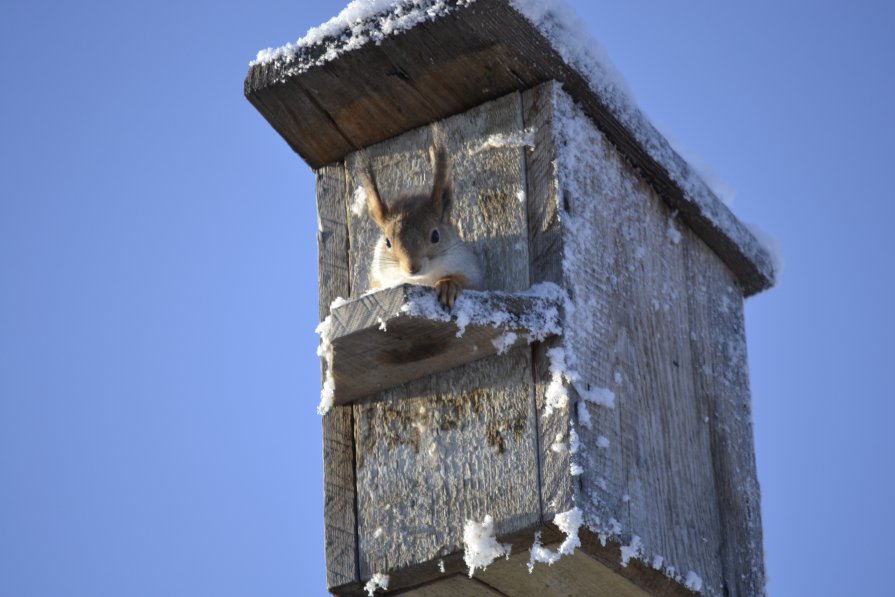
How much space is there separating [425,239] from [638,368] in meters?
0.63

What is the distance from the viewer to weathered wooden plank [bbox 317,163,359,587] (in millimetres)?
4185

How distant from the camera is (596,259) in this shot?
4.22 m

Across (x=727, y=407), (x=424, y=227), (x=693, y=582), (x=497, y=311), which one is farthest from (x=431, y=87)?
(x=693, y=582)

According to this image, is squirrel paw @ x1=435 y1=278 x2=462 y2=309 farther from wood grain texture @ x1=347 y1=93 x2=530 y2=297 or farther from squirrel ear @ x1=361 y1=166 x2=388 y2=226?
squirrel ear @ x1=361 y1=166 x2=388 y2=226

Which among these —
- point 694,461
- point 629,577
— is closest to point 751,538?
point 694,461

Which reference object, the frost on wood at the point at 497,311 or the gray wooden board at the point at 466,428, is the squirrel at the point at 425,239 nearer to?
the gray wooden board at the point at 466,428

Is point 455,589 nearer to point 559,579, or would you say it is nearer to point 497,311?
point 559,579

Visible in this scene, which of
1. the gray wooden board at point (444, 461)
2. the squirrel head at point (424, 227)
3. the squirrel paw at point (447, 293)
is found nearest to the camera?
the squirrel paw at point (447, 293)

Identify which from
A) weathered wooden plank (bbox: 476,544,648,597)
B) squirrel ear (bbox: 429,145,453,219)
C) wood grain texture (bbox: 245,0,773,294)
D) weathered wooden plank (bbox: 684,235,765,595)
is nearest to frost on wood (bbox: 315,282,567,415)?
squirrel ear (bbox: 429,145,453,219)

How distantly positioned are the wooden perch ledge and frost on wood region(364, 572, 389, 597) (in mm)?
485

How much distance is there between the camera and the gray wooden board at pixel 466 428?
3.96 metres

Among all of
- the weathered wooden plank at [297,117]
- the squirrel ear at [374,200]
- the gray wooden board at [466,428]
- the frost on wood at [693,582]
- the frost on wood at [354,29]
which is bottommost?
the frost on wood at [693,582]

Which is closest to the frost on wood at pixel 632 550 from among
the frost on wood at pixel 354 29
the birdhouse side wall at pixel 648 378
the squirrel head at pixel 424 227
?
the birdhouse side wall at pixel 648 378

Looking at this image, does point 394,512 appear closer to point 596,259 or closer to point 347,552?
point 347,552
